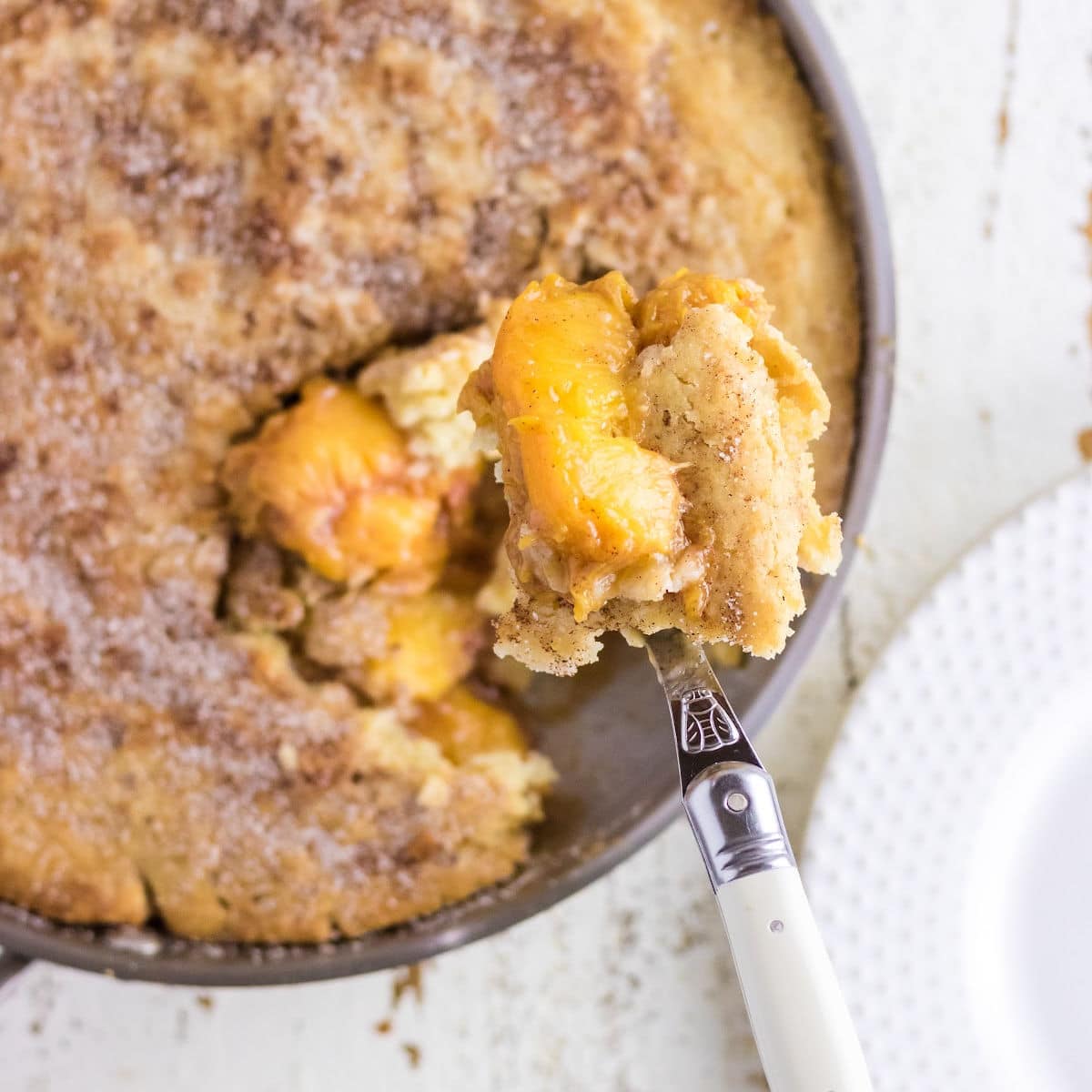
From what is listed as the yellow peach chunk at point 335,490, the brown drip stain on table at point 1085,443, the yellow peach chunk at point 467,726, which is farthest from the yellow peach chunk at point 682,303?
the brown drip stain on table at point 1085,443

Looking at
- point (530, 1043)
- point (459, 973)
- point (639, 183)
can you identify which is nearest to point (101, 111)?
point (639, 183)

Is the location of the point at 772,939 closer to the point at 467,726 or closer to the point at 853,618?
the point at 467,726

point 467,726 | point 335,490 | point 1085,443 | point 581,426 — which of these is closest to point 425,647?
point 467,726

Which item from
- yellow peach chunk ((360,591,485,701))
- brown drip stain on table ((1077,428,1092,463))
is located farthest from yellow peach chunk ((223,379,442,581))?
brown drip stain on table ((1077,428,1092,463))

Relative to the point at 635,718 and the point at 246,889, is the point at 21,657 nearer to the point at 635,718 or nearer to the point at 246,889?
the point at 246,889

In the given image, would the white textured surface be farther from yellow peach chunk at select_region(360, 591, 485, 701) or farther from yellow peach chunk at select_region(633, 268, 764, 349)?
yellow peach chunk at select_region(633, 268, 764, 349)
